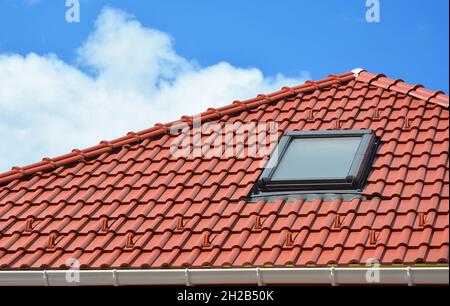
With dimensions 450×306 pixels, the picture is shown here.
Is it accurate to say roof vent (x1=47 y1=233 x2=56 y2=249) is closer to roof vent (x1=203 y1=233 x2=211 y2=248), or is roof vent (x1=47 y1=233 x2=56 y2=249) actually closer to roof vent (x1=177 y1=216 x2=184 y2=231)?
roof vent (x1=177 y1=216 x2=184 y2=231)

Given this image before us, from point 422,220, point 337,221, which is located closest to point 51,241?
point 337,221

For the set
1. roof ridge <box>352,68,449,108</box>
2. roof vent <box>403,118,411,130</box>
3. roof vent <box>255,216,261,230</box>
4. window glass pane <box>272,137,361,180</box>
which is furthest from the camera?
roof ridge <box>352,68,449,108</box>

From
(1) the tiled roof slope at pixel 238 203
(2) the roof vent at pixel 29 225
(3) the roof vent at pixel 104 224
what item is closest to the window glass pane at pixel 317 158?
(1) the tiled roof slope at pixel 238 203

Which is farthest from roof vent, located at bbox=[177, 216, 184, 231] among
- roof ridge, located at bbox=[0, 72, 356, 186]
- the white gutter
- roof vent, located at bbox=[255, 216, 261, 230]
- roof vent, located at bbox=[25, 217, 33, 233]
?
roof ridge, located at bbox=[0, 72, 356, 186]

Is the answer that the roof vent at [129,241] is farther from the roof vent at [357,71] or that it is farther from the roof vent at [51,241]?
the roof vent at [357,71]

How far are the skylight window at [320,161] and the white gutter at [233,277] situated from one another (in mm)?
1530

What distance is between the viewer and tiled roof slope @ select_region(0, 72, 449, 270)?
25.2 ft

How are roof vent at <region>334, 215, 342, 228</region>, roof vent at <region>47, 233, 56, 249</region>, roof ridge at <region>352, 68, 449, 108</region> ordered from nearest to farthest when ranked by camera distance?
roof vent at <region>334, 215, 342, 228</region> → roof vent at <region>47, 233, 56, 249</region> → roof ridge at <region>352, 68, 449, 108</region>

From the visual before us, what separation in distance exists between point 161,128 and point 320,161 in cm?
246

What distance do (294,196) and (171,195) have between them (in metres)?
1.24

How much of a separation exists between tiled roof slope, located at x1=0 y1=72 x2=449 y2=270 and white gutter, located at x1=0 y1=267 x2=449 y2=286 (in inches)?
6.6

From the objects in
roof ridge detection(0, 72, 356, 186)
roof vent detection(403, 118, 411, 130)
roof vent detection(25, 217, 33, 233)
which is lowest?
roof vent detection(25, 217, 33, 233)
